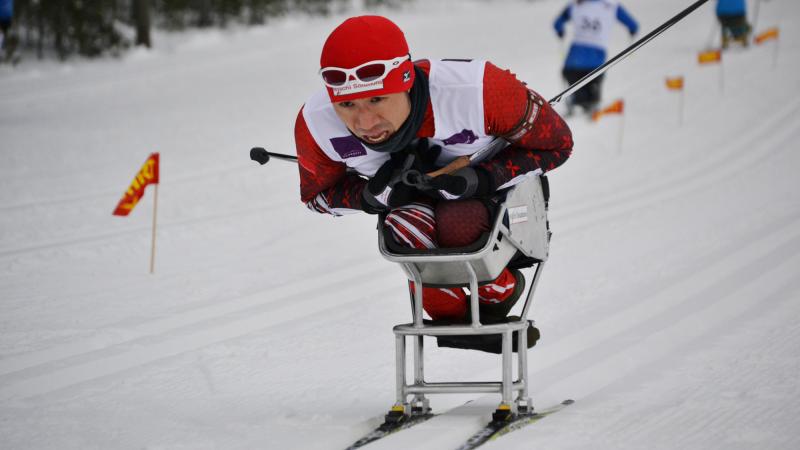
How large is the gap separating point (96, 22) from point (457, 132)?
1524 centimetres

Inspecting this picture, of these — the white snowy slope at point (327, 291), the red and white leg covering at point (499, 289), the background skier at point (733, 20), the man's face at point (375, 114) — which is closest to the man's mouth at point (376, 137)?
the man's face at point (375, 114)

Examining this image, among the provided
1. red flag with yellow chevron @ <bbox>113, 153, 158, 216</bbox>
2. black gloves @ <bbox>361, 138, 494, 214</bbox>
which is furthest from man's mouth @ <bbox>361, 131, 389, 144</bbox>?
red flag with yellow chevron @ <bbox>113, 153, 158, 216</bbox>

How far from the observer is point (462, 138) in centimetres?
328

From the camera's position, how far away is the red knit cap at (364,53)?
9.94ft

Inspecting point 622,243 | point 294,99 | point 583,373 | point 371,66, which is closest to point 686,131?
point 622,243

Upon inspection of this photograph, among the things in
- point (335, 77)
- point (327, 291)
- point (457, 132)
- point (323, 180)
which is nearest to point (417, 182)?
point (457, 132)

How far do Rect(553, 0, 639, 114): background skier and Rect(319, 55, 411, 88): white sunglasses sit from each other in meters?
9.44

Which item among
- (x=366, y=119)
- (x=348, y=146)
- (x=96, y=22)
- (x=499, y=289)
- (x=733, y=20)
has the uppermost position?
(x=96, y=22)

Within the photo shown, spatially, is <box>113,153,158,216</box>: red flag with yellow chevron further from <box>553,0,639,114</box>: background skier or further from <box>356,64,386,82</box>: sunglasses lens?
<box>553,0,639,114</box>: background skier

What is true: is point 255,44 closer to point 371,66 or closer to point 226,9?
point 226,9

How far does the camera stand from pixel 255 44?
17750 millimetres

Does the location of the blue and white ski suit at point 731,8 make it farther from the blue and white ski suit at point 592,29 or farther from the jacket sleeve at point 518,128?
the jacket sleeve at point 518,128

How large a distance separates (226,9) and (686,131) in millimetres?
11822

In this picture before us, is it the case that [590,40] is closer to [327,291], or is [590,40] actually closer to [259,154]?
[327,291]
